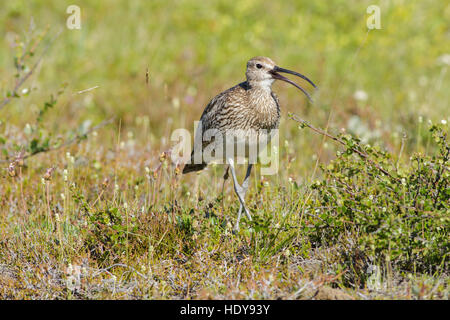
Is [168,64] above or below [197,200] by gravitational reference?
above

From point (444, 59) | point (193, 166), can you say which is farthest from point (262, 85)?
point (444, 59)

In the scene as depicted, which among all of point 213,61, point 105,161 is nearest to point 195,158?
point 105,161

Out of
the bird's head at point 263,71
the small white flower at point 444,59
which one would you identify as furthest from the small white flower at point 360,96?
the bird's head at point 263,71

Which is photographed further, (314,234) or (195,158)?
(195,158)

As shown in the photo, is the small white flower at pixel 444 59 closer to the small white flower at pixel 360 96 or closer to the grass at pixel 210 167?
the grass at pixel 210 167

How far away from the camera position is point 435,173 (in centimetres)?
422

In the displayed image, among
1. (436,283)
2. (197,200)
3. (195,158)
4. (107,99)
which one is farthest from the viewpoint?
(107,99)

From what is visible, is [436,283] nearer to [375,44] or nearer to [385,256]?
[385,256]

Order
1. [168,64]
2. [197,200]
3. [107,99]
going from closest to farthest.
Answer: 1. [197,200]
2. [107,99]
3. [168,64]

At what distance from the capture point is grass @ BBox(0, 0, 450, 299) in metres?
3.88

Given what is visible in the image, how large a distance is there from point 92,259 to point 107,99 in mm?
5375

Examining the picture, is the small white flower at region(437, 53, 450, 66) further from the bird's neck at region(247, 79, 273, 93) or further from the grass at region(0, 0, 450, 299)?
the bird's neck at region(247, 79, 273, 93)

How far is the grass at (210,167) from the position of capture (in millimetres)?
3881

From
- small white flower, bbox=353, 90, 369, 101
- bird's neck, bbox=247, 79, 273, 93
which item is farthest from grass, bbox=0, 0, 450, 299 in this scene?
bird's neck, bbox=247, 79, 273, 93
